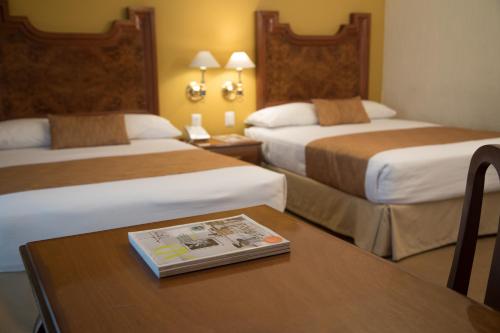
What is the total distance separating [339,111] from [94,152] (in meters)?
2.08

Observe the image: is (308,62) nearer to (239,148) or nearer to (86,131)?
(239,148)

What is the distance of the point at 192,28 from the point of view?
3977 millimetres

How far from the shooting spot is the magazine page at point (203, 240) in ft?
3.61

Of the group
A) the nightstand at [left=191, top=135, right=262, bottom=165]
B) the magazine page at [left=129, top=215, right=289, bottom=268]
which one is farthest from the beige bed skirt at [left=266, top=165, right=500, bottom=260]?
the magazine page at [left=129, top=215, right=289, bottom=268]

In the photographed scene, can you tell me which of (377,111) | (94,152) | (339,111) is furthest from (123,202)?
(377,111)

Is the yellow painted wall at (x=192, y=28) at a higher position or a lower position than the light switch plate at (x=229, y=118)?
higher

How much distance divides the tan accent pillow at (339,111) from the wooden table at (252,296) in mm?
3004

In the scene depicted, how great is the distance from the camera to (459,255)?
111cm

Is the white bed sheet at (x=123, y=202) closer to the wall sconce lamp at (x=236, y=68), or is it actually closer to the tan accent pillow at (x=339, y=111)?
the wall sconce lamp at (x=236, y=68)

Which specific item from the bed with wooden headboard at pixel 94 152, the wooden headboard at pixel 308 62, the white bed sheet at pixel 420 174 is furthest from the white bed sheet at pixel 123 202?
the wooden headboard at pixel 308 62

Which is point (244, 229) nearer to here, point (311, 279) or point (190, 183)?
point (311, 279)

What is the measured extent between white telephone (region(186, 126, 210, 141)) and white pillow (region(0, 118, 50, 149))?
1047 millimetres

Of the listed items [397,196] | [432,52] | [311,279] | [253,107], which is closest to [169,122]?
[253,107]

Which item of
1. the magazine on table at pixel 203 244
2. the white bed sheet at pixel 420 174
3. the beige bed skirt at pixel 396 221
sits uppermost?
the magazine on table at pixel 203 244
